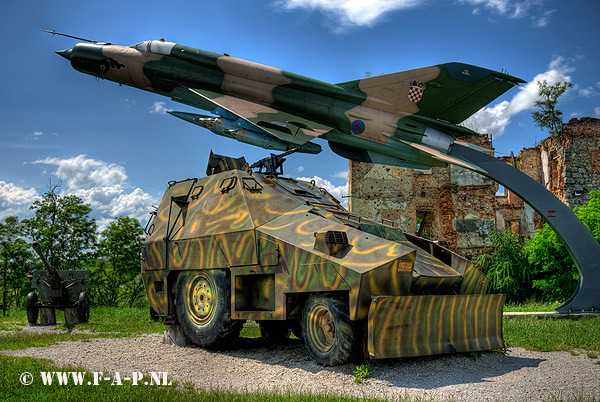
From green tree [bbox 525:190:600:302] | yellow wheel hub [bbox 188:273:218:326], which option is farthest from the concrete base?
green tree [bbox 525:190:600:302]

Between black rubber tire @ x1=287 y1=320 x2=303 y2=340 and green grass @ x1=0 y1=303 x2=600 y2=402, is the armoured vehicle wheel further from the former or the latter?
green grass @ x1=0 y1=303 x2=600 y2=402

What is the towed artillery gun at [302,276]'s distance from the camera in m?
5.86

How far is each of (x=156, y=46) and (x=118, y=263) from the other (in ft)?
58.0

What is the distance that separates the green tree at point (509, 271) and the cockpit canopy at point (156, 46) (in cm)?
1172

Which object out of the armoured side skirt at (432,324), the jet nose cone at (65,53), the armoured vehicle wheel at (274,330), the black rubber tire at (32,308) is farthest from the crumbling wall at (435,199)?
the armoured side skirt at (432,324)

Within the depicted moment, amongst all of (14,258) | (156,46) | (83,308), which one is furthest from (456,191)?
(14,258)

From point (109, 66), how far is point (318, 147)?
5898mm

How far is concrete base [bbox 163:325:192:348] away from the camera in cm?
819

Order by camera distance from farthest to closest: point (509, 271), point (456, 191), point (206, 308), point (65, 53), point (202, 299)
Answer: point (456, 191), point (509, 271), point (65, 53), point (202, 299), point (206, 308)

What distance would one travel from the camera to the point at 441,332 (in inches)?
244

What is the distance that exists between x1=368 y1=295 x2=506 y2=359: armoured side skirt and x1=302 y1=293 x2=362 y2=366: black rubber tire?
1.17ft

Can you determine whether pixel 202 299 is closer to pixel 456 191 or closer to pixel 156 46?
pixel 156 46

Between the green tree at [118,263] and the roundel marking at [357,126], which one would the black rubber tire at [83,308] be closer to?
the roundel marking at [357,126]

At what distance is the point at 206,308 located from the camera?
775cm
